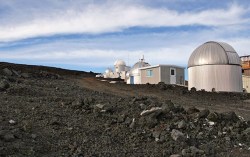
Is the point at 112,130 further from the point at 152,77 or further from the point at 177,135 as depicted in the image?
the point at 152,77

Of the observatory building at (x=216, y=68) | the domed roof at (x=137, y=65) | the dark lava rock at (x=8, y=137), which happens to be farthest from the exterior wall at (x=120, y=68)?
the dark lava rock at (x=8, y=137)

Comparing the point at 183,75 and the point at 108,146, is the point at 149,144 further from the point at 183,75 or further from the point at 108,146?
the point at 183,75

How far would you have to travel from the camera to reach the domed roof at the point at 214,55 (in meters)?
25.3

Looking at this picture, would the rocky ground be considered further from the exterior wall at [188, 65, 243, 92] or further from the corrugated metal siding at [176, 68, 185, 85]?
the corrugated metal siding at [176, 68, 185, 85]

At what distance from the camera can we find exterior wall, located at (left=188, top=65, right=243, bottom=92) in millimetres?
25312

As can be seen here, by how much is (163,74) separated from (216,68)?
10.1 meters

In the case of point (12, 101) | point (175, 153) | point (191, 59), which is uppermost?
point (191, 59)

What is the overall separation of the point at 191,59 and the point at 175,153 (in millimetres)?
19079

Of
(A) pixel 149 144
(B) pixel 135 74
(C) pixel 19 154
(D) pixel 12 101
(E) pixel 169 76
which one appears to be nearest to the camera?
(C) pixel 19 154

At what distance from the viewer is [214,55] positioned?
2541cm

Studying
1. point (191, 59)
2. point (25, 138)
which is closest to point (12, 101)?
point (25, 138)

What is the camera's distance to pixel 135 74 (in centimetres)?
4000

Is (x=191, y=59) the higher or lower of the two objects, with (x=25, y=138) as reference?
higher

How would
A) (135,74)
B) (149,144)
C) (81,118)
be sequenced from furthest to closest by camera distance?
(135,74) < (81,118) < (149,144)
